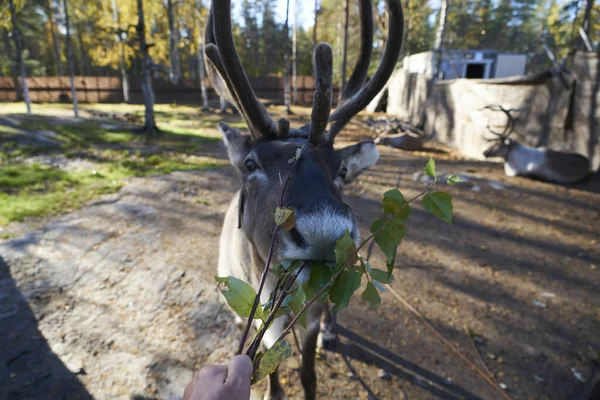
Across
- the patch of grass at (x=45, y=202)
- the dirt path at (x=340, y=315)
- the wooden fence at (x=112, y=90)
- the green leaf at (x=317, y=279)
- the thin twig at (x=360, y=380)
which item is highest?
the wooden fence at (x=112, y=90)

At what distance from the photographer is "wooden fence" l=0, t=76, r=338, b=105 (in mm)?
31188

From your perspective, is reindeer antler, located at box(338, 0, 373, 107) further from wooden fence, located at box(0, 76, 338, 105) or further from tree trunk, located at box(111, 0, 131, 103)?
wooden fence, located at box(0, 76, 338, 105)

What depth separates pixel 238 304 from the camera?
1314mm

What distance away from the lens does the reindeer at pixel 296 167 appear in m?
1.87

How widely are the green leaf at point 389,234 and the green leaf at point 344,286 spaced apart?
0.22 metres

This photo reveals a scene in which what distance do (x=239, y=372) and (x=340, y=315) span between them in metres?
3.95

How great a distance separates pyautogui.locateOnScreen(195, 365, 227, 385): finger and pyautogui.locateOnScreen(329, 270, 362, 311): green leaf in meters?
0.64

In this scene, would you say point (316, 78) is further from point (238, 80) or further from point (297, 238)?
point (297, 238)

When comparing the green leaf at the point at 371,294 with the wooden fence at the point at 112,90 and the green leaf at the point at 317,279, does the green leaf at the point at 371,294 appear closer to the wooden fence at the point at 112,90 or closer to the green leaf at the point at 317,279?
the green leaf at the point at 317,279

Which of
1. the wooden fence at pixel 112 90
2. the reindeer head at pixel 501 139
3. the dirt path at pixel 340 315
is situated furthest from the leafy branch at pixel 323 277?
the wooden fence at pixel 112 90

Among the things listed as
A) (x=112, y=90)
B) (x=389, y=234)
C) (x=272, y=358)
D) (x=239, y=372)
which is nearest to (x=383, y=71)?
(x=389, y=234)

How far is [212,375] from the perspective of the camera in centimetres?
103

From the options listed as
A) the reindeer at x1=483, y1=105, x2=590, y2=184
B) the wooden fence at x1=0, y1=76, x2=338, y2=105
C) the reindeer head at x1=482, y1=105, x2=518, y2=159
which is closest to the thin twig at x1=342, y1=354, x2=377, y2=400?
the reindeer at x1=483, y1=105, x2=590, y2=184

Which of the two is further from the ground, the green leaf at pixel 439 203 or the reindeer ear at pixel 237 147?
the reindeer ear at pixel 237 147
